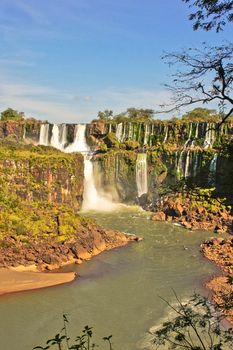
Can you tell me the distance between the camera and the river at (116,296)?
1681cm

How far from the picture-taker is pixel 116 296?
20500mm

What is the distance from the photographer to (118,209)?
41969 mm

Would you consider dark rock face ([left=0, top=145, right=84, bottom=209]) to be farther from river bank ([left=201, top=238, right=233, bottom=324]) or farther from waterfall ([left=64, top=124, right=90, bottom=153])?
river bank ([left=201, top=238, right=233, bottom=324])

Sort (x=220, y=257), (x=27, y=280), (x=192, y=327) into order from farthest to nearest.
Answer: (x=220, y=257) < (x=27, y=280) < (x=192, y=327)

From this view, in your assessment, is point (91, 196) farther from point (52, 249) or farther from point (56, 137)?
point (52, 249)

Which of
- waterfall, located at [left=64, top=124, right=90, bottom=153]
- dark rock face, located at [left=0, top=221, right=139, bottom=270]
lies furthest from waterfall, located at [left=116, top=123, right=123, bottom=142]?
dark rock face, located at [left=0, top=221, right=139, bottom=270]

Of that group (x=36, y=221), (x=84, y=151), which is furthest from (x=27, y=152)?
(x=36, y=221)

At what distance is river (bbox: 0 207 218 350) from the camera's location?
1681 cm

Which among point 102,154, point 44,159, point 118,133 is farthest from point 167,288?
point 118,133

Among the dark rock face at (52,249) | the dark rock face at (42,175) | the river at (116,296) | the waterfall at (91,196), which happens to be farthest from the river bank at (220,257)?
the waterfall at (91,196)

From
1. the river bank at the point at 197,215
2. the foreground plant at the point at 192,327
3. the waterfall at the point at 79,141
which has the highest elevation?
the waterfall at the point at 79,141

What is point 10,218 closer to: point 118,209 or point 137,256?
point 137,256

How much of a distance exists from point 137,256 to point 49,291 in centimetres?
804

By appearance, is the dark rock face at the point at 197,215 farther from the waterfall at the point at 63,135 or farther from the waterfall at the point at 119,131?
the waterfall at the point at 63,135
